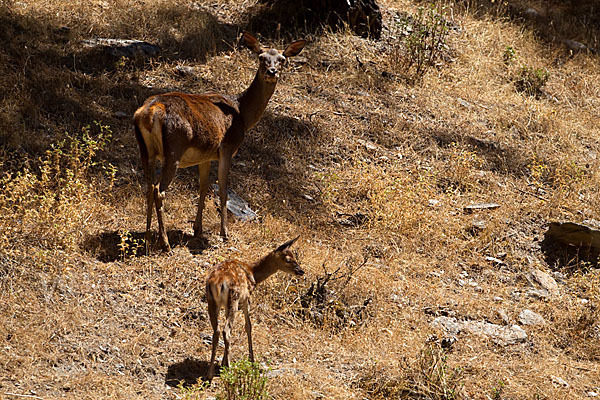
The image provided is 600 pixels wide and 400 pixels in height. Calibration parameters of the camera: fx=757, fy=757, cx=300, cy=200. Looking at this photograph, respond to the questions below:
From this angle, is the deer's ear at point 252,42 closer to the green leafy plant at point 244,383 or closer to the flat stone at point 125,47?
the flat stone at point 125,47

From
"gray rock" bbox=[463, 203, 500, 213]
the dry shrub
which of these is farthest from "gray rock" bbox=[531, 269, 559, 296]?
the dry shrub

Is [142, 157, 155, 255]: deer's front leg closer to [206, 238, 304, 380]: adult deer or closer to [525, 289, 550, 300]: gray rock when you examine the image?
[206, 238, 304, 380]: adult deer

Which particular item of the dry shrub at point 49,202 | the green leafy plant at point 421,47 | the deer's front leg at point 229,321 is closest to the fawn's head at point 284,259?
the deer's front leg at point 229,321

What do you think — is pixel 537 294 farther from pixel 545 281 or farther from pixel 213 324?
pixel 213 324

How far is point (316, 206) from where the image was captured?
9.88 m

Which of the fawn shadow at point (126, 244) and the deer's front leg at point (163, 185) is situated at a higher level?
the deer's front leg at point (163, 185)

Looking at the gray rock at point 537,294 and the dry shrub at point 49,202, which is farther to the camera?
the gray rock at point 537,294

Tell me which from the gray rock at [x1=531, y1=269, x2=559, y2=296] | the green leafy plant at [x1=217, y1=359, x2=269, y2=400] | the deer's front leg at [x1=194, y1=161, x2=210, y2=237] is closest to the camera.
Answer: the green leafy plant at [x1=217, y1=359, x2=269, y2=400]

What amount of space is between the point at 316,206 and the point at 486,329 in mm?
2926

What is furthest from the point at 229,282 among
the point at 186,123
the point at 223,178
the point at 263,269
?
the point at 223,178

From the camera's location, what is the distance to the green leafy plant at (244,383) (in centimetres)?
562

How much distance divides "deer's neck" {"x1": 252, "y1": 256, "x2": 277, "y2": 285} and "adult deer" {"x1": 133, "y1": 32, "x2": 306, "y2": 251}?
135 cm

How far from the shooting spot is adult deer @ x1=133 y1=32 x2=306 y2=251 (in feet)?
25.2

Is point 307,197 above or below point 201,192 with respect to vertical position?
below
